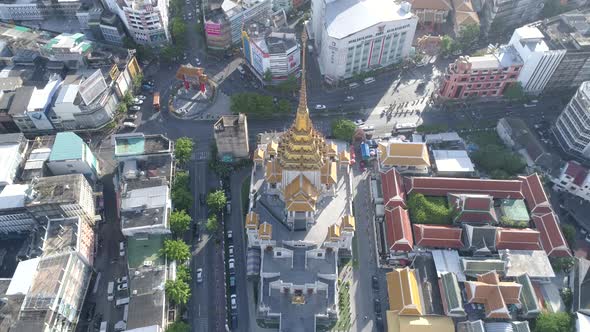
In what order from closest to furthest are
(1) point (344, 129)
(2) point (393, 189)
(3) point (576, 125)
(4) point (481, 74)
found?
(2) point (393, 189) < (3) point (576, 125) < (1) point (344, 129) < (4) point (481, 74)

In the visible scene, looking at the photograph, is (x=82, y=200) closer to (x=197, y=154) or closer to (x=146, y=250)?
(x=146, y=250)

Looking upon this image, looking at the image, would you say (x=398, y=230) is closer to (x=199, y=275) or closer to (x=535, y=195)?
(x=535, y=195)

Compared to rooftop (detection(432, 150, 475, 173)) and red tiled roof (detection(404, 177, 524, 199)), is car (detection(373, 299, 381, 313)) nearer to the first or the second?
red tiled roof (detection(404, 177, 524, 199))

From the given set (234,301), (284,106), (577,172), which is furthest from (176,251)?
(577,172)

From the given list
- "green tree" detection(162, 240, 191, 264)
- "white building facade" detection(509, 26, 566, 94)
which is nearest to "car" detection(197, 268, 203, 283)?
"green tree" detection(162, 240, 191, 264)

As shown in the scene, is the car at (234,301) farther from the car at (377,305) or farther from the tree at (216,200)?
the car at (377,305)

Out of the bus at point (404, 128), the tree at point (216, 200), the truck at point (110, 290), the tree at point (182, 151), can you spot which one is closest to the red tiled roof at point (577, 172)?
the bus at point (404, 128)
